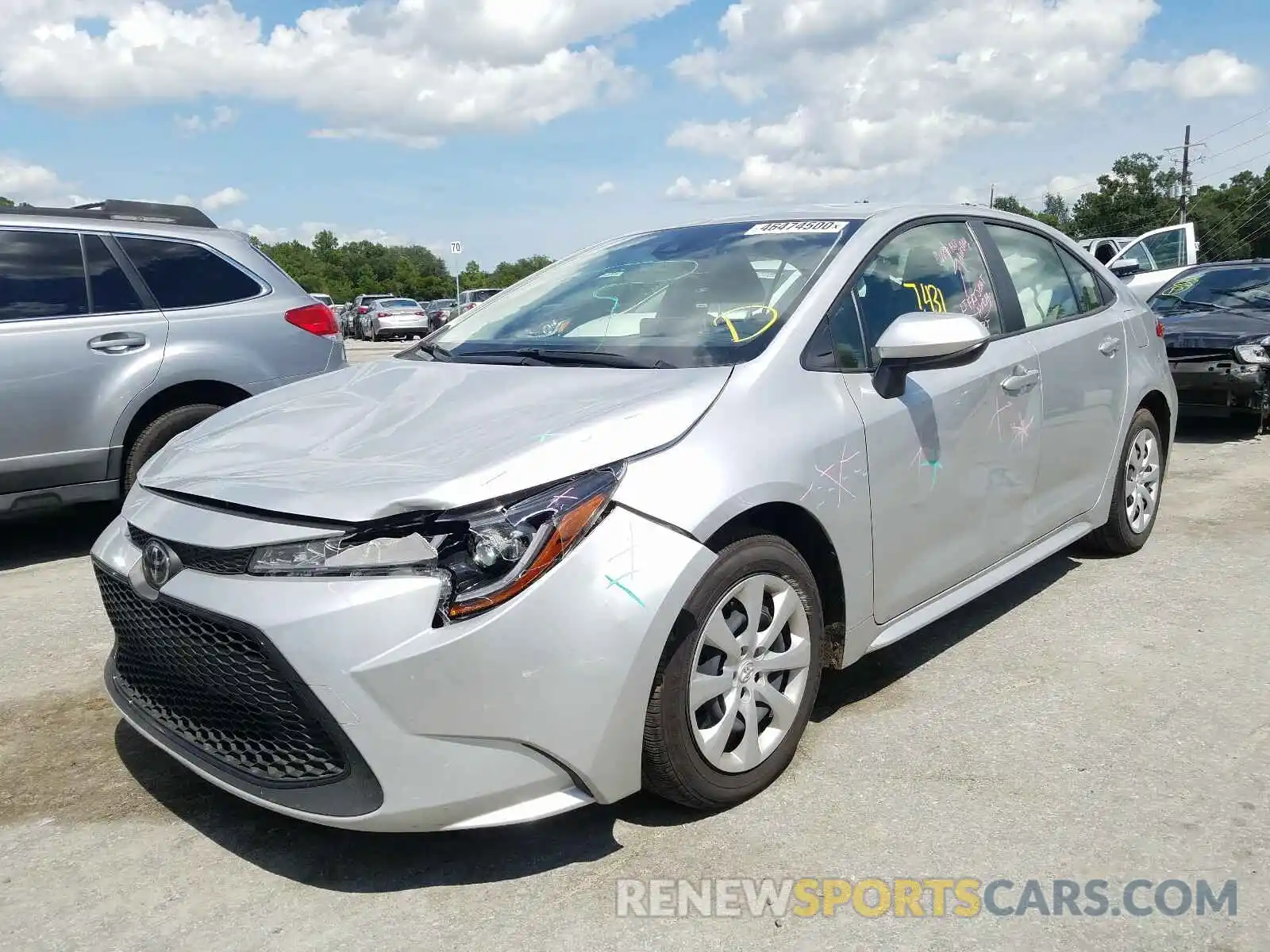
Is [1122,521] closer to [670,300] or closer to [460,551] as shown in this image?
[670,300]

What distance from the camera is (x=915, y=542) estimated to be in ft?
10.8

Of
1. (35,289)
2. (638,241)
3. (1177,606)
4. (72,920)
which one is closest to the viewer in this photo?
(72,920)

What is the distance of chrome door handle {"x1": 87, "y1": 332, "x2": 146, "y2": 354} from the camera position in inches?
209

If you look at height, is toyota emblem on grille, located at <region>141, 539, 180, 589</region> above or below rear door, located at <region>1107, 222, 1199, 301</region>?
below

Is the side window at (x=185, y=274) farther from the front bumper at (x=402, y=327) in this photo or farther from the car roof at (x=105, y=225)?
the front bumper at (x=402, y=327)

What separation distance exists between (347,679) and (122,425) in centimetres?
376

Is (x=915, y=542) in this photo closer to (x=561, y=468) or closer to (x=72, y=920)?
(x=561, y=468)

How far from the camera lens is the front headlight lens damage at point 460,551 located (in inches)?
89.8

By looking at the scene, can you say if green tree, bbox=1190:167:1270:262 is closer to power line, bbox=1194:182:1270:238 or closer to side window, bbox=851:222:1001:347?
power line, bbox=1194:182:1270:238

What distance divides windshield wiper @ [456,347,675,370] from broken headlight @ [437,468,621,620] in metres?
0.76

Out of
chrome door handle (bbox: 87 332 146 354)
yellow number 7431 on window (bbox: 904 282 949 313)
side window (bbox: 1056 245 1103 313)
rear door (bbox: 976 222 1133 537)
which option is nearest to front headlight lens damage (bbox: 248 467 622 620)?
yellow number 7431 on window (bbox: 904 282 949 313)

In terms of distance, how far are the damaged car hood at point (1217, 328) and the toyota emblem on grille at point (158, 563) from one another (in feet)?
25.7

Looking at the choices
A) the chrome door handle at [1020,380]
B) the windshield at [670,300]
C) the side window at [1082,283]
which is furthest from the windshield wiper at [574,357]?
the side window at [1082,283]

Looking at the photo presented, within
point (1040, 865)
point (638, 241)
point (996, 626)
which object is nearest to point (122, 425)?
point (638, 241)
